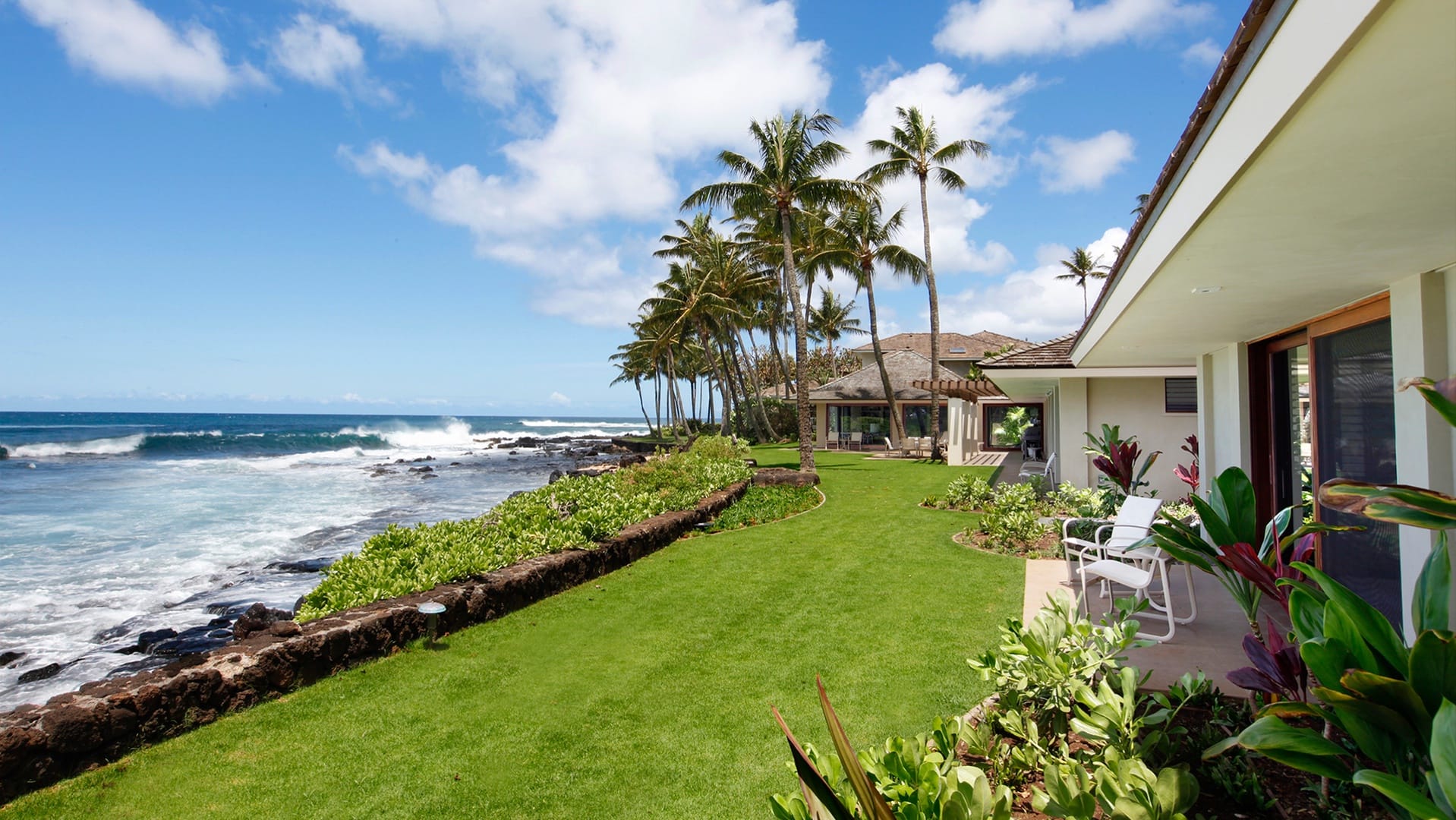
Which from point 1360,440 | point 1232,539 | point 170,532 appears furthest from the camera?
point 170,532

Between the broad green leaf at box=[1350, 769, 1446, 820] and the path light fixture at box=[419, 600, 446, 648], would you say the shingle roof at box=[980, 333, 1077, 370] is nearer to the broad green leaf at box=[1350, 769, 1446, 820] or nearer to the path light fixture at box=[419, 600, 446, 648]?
the path light fixture at box=[419, 600, 446, 648]

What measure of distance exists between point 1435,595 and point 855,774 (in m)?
1.78

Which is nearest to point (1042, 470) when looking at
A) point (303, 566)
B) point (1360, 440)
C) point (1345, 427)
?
point (1345, 427)

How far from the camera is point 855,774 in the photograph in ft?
4.29

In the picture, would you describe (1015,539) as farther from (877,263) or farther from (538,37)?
(877,263)

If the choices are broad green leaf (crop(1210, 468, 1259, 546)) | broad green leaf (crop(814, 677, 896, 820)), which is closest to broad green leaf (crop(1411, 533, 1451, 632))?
broad green leaf (crop(1210, 468, 1259, 546))

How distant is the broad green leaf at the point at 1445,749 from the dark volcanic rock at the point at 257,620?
7372 mm

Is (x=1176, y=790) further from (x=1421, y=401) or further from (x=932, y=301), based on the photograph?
(x=932, y=301)

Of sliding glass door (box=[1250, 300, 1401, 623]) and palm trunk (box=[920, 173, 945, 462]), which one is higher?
palm trunk (box=[920, 173, 945, 462])

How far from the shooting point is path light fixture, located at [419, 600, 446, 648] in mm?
5844

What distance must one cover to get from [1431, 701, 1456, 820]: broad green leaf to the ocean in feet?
Answer: 29.3

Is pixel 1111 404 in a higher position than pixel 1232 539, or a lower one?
higher

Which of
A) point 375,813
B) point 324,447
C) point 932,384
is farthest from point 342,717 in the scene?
point 324,447

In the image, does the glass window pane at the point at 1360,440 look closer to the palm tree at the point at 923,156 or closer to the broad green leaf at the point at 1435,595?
the broad green leaf at the point at 1435,595
